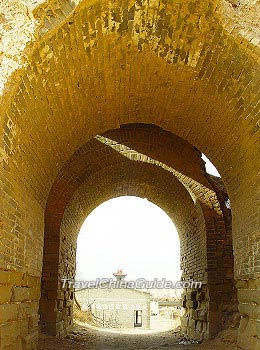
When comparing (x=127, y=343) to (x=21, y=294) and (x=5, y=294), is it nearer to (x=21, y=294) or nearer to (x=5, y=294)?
(x=21, y=294)

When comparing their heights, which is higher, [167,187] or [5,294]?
[167,187]

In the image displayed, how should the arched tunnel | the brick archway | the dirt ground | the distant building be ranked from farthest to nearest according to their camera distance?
the distant building < the brick archway < the dirt ground < the arched tunnel

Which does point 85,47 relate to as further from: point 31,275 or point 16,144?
point 31,275

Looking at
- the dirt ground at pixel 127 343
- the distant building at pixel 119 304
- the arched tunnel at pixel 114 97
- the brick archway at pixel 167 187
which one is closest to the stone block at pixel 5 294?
the arched tunnel at pixel 114 97

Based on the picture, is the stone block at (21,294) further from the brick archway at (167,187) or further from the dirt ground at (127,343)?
the brick archway at (167,187)

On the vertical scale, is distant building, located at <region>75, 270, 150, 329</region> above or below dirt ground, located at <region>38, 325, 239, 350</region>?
above

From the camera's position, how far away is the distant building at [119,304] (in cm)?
3030

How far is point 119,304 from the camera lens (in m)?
31.1

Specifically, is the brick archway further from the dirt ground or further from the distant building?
the distant building

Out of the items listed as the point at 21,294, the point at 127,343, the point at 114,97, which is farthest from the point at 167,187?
the point at 21,294

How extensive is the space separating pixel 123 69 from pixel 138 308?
1069 inches

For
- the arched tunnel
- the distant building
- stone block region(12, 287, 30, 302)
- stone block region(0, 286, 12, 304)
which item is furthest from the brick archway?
the distant building

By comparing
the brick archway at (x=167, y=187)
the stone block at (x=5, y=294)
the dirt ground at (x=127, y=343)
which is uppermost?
the brick archway at (x=167, y=187)

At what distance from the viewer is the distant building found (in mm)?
30297
